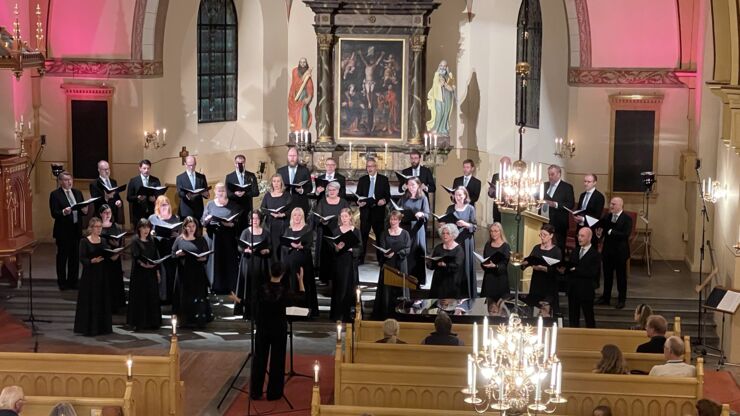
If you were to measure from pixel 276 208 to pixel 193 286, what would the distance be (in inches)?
67.6

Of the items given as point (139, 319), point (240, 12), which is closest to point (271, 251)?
point (139, 319)

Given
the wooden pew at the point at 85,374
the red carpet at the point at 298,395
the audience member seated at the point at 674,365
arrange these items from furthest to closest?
the red carpet at the point at 298,395 < the wooden pew at the point at 85,374 < the audience member seated at the point at 674,365

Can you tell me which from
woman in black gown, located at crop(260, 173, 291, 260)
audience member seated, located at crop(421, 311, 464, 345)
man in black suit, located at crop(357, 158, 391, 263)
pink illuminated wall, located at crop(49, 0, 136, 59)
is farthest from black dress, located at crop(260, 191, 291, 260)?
audience member seated, located at crop(421, 311, 464, 345)

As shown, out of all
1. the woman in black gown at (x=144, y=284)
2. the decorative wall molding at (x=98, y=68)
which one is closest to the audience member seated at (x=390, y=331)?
the woman in black gown at (x=144, y=284)

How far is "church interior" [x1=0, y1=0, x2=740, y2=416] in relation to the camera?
440 inches

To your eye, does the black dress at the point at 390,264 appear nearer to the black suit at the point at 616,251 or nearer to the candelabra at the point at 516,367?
the black suit at the point at 616,251

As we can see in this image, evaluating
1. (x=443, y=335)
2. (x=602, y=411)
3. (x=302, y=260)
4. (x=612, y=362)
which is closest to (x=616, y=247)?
(x=302, y=260)

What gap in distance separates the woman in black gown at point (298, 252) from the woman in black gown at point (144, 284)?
1655mm

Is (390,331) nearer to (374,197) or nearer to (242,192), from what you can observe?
(242,192)

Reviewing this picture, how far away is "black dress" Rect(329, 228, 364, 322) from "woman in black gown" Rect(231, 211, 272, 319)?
0.89 metres

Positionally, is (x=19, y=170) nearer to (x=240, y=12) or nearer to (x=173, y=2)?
(x=173, y=2)

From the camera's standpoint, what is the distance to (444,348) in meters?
11.5

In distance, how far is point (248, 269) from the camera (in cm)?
1574

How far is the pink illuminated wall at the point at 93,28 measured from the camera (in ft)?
65.0
